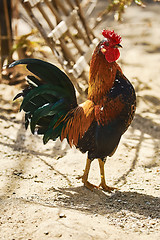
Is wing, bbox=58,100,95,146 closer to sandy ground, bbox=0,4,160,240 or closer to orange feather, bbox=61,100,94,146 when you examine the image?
orange feather, bbox=61,100,94,146

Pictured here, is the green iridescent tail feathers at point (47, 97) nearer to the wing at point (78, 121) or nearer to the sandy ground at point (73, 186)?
the wing at point (78, 121)

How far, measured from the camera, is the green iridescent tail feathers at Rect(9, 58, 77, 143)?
3.52m

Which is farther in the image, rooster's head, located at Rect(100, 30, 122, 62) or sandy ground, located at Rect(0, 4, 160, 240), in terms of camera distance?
rooster's head, located at Rect(100, 30, 122, 62)

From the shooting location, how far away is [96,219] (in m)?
2.99

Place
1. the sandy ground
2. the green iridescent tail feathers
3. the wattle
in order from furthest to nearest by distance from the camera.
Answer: the green iridescent tail feathers < the wattle < the sandy ground

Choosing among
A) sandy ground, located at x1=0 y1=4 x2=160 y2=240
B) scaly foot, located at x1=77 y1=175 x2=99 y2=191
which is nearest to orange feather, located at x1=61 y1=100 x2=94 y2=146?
scaly foot, located at x1=77 y1=175 x2=99 y2=191

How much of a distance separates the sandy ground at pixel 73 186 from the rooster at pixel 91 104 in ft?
1.13

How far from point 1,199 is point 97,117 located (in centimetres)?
119

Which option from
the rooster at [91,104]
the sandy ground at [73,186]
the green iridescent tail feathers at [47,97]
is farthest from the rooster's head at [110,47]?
the sandy ground at [73,186]

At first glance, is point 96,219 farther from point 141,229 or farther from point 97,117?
point 97,117

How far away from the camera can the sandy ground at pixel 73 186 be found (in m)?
2.83

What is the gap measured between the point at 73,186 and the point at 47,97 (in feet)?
3.33

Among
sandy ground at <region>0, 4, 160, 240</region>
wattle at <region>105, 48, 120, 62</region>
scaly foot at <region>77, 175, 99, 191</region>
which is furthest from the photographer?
scaly foot at <region>77, 175, 99, 191</region>

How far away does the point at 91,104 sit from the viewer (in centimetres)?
357
